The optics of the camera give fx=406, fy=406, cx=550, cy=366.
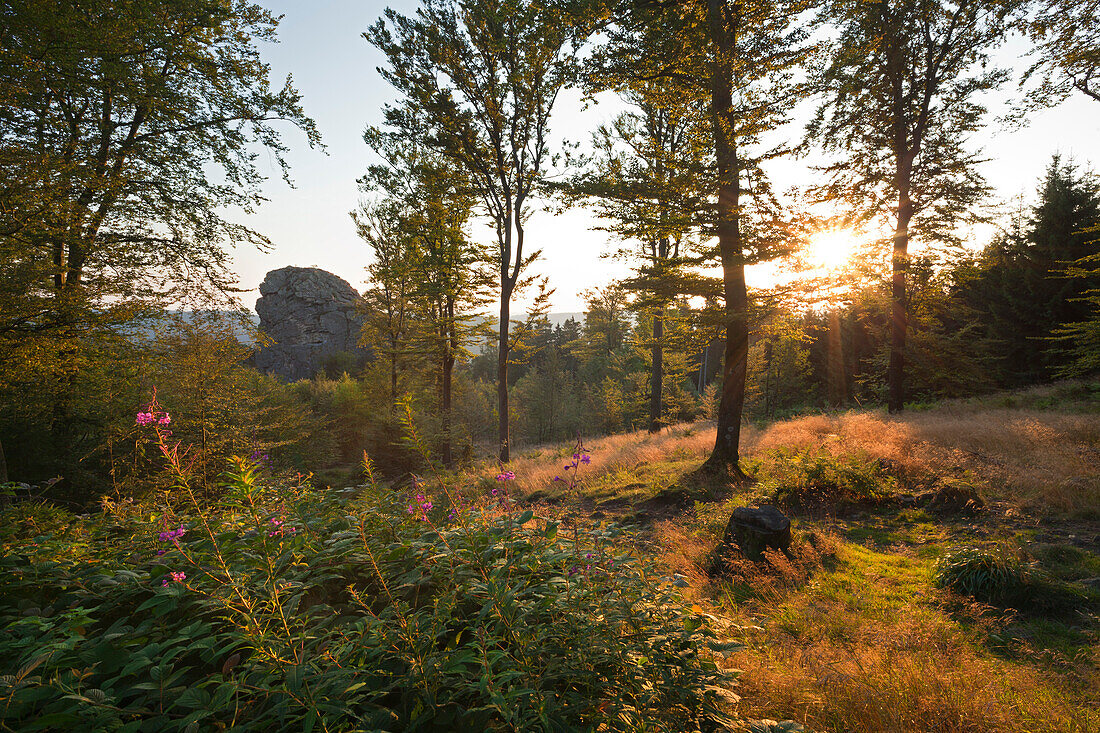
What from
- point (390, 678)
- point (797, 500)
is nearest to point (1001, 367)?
point (797, 500)

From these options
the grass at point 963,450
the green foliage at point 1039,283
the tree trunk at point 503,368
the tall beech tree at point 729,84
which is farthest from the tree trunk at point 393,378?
the green foliage at point 1039,283

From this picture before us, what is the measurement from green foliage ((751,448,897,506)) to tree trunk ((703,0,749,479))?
3.88 ft

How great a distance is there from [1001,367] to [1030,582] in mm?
23570

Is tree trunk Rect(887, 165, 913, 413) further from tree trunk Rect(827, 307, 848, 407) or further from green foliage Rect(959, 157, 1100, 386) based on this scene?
tree trunk Rect(827, 307, 848, 407)

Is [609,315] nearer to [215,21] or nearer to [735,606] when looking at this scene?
[215,21]

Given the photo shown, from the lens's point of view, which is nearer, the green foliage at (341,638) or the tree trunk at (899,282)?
the green foliage at (341,638)

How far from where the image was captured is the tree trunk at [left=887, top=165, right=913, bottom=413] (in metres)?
13.0

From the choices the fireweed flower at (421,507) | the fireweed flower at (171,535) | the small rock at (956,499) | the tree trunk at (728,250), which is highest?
the tree trunk at (728,250)

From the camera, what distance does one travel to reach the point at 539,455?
54.5 ft

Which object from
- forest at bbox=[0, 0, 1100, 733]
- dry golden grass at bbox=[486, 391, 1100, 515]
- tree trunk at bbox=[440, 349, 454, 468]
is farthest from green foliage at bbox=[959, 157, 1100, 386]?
tree trunk at bbox=[440, 349, 454, 468]

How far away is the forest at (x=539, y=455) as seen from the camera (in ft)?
5.67

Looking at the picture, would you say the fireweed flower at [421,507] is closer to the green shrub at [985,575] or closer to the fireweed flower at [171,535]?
the fireweed flower at [171,535]

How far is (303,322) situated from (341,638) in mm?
49760

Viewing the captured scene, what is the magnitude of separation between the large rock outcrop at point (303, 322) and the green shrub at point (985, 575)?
4435cm
